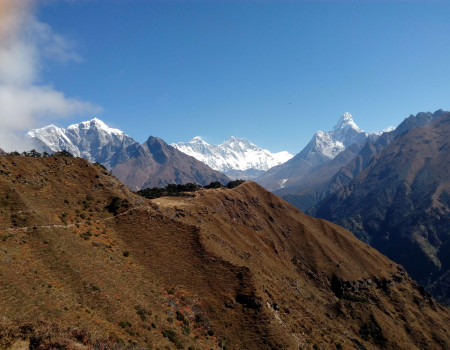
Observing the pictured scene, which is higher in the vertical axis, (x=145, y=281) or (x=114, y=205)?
(x=114, y=205)

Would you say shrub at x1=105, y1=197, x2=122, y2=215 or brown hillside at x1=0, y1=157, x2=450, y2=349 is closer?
brown hillside at x1=0, y1=157, x2=450, y2=349

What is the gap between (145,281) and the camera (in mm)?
58344

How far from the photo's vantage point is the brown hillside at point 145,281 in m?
40.5

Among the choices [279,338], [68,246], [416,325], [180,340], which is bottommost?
[416,325]

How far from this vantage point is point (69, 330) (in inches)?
1210

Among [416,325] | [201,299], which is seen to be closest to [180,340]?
[201,299]

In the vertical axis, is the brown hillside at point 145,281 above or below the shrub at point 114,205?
below

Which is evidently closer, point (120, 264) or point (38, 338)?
point (38, 338)

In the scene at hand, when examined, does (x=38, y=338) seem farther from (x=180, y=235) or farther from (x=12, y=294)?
(x=180, y=235)

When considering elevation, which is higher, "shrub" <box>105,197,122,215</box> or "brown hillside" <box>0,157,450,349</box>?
"shrub" <box>105,197,122,215</box>

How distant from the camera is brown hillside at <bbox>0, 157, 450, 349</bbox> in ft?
133

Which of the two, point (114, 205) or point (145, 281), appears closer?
point (145, 281)

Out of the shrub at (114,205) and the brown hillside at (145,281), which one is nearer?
the brown hillside at (145,281)

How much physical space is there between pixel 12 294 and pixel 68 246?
1739 cm
